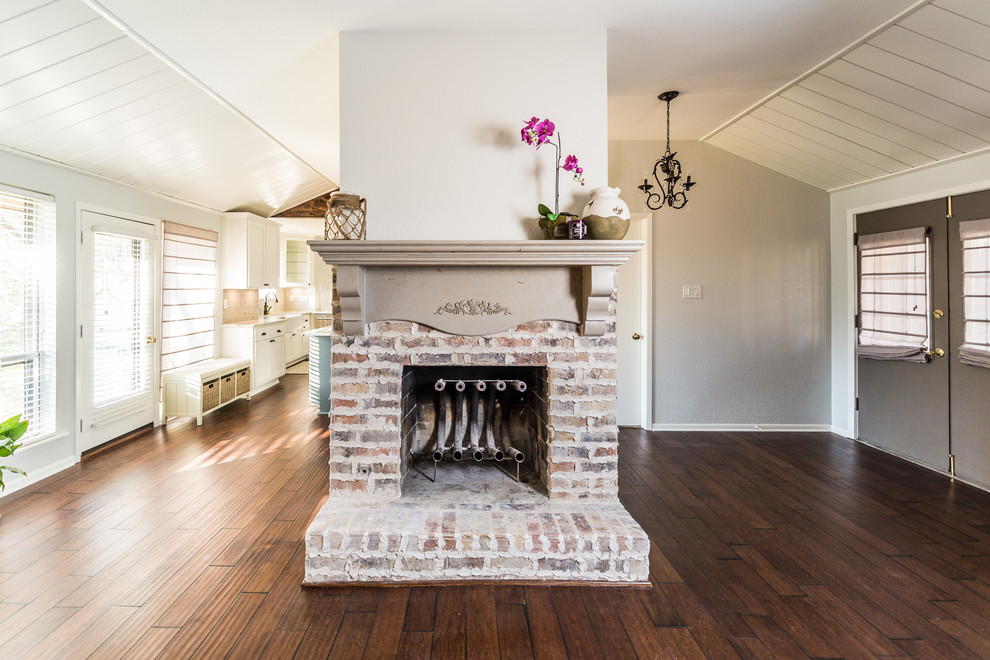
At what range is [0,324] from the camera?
2.91 metres

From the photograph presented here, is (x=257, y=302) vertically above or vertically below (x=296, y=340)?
above

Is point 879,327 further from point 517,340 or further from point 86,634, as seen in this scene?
point 86,634

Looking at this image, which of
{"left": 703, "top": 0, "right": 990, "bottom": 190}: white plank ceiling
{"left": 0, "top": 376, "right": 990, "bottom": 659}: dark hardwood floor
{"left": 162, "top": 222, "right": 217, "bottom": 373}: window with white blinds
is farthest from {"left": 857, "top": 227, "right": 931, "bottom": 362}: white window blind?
{"left": 162, "top": 222, "right": 217, "bottom": 373}: window with white blinds

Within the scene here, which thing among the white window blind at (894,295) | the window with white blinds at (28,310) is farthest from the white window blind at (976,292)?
the window with white blinds at (28,310)

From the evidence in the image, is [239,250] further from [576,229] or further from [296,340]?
[576,229]

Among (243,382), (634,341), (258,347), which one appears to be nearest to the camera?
(634,341)

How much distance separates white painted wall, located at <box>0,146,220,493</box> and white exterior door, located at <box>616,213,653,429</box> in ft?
14.2

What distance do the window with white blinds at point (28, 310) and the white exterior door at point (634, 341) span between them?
172 inches

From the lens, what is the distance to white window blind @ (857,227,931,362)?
344 cm

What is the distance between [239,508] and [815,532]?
3.17m

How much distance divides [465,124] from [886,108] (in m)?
2.61

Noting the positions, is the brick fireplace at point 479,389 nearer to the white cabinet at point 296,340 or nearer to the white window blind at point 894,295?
the white window blind at point 894,295

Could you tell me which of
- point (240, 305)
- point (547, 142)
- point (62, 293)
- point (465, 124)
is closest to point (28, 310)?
point (62, 293)

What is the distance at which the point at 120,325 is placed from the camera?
3969 mm
